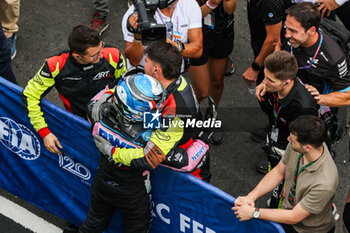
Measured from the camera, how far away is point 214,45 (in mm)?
5582

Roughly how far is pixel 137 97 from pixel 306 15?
1975mm

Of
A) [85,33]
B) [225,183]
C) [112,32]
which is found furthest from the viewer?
[112,32]

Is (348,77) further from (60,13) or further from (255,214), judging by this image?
(60,13)

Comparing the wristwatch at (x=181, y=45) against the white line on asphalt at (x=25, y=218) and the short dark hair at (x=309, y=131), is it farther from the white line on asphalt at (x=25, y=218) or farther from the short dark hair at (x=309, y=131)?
the white line on asphalt at (x=25, y=218)

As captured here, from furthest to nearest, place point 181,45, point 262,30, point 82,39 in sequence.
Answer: point 262,30 → point 181,45 → point 82,39

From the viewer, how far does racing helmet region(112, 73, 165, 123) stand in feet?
11.4

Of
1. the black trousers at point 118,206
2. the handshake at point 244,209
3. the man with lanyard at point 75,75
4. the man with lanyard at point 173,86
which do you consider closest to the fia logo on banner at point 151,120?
the man with lanyard at point 173,86

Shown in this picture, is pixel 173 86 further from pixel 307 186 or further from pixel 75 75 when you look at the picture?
pixel 307 186

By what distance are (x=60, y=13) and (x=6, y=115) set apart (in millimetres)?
3472

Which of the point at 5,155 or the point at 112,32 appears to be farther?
the point at 112,32

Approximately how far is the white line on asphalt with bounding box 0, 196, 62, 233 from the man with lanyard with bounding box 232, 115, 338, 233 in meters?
2.36

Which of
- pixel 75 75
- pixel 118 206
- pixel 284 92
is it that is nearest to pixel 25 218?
pixel 118 206

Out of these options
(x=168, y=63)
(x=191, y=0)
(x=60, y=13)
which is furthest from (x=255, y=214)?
(x=60, y=13)

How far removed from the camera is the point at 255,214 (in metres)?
3.48
